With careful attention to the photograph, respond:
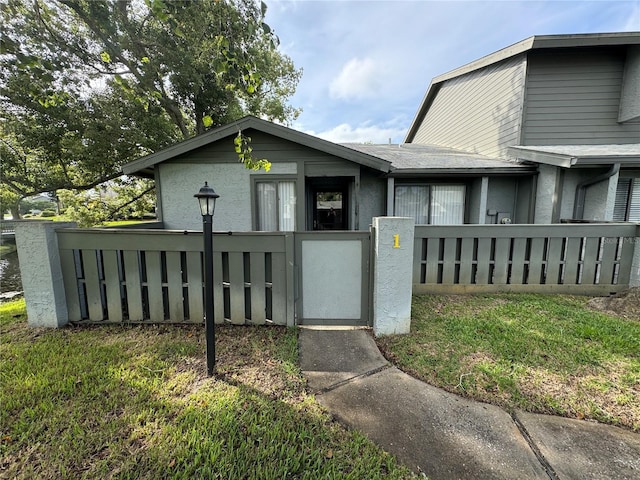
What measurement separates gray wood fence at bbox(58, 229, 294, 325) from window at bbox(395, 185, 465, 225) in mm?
5619

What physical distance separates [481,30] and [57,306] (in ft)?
44.5

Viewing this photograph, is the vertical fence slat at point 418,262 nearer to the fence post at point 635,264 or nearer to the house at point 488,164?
the house at point 488,164

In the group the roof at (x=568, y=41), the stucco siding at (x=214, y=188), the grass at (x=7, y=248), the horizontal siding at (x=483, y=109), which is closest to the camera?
the stucco siding at (x=214, y=188)

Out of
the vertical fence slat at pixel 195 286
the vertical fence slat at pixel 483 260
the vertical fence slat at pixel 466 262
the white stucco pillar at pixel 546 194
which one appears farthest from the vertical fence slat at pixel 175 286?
the white stucco pillar at pixel 546 194

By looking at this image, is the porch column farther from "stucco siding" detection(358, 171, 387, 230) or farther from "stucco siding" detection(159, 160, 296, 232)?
"stucco siding" detection(159, 160, 296, 232)

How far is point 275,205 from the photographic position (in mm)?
6637

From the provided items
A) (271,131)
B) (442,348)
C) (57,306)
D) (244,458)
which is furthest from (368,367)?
(271,131)

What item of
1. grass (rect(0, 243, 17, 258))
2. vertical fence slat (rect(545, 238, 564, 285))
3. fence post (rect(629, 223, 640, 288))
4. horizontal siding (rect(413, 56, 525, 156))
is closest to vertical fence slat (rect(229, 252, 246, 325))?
vertical fence slat (rect(545, 238, 564, 285))

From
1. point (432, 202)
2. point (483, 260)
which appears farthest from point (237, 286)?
point (432, 202)

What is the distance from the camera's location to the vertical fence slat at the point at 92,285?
3736 millimetres

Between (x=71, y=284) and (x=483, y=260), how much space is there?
22.2 feet

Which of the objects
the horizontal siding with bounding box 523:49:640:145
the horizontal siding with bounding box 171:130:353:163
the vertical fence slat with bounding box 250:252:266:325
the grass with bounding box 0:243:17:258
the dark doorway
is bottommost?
the grass with bounding box 0:243:17:258

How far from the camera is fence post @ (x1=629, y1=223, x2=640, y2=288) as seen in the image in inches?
194

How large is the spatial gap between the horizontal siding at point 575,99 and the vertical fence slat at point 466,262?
19.3ft
